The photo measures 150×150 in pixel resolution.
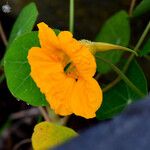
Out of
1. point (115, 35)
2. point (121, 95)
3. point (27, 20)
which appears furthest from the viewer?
point (115, 35)

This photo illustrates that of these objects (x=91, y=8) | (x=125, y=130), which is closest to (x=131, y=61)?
(x=91, y=8)

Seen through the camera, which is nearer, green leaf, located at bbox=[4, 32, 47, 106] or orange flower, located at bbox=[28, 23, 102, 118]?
orange flower, located at bbox=[28, 23, 102, 118]

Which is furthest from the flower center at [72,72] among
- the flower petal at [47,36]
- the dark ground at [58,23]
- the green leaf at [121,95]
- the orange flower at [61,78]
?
the dark ground at [58,23]

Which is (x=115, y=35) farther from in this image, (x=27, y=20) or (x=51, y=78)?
(x=51, y=78)

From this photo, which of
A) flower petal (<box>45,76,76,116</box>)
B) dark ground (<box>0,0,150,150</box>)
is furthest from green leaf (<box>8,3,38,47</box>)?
flower petal (<box>45,76,76,116</box>)

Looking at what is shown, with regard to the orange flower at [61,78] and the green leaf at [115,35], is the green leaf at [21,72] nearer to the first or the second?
the orange flower at [61,78]

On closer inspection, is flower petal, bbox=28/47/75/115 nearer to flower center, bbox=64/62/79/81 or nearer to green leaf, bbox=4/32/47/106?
flower center, bbox=64/62/79/81

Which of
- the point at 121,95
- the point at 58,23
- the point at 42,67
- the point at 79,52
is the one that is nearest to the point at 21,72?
the point at 42,67
